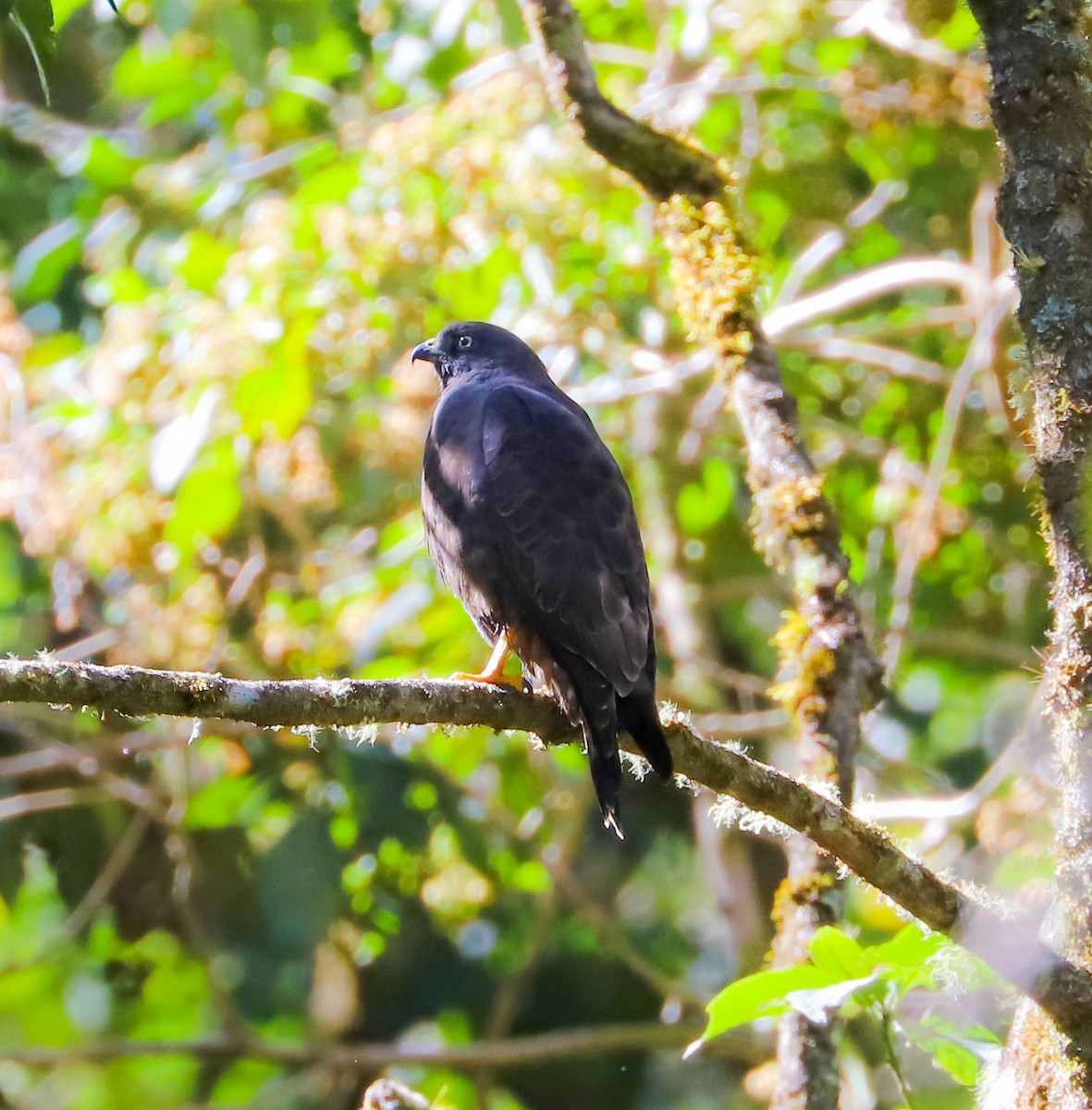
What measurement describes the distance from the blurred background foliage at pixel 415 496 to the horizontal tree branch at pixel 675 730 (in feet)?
6.58

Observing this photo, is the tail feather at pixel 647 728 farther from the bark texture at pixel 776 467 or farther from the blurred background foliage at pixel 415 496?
the blurred background foliage at pixel 415 496

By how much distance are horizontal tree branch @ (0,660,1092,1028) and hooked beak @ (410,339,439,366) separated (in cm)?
202

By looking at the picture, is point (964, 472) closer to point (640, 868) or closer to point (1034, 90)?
point (640, 868)

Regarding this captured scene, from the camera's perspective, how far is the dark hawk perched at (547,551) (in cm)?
307

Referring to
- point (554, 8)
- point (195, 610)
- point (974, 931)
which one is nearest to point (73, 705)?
point (974, 931)

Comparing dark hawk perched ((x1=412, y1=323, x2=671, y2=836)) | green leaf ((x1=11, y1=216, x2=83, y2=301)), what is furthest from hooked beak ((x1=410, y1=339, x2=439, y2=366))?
green leaf ((x1=11, y1=216, x2=83, y2=301))

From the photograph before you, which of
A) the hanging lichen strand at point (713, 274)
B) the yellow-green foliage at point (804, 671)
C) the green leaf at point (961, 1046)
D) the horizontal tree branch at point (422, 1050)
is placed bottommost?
the horizontal tree branch at point (422, 1050)

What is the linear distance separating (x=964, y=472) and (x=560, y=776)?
6.76ft

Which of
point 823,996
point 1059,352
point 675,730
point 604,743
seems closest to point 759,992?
point 823,996

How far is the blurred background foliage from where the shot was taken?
16.8 ft

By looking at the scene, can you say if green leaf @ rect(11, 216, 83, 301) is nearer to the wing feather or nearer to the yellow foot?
the wing feather

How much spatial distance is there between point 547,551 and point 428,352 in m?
1.42

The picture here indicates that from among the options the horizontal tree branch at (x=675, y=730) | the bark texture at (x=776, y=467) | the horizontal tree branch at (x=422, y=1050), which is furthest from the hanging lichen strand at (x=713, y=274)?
the horizontal tree branch at (x=422, y=1050)

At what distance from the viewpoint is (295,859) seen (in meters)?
5.26
